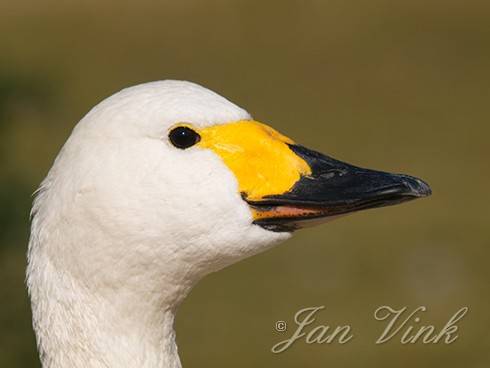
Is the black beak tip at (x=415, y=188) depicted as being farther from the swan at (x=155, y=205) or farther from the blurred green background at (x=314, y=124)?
the blurred green background at (x=314, y=124)

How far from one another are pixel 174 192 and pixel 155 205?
2.8 inches

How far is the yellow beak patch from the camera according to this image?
11.6 feet

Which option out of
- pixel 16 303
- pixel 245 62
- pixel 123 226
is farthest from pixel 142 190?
pixel 245 62

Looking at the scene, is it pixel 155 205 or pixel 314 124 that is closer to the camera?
pixel 155 205

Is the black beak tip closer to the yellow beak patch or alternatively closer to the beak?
the beak

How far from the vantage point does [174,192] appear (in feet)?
11.4

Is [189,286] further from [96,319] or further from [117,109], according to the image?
[117,109]

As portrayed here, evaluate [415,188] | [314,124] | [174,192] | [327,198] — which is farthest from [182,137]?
[314,124]

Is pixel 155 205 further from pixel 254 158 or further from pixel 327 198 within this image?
pixel 327 198

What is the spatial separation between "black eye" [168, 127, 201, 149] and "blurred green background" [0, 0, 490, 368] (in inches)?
117

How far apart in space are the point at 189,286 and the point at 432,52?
16481mm

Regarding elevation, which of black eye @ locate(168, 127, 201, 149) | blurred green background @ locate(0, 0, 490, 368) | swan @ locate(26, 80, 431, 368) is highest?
black eye @ locate(168, 127, 201, 149)

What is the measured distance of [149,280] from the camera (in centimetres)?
356

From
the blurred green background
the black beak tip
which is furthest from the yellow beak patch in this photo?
the blurred green background
